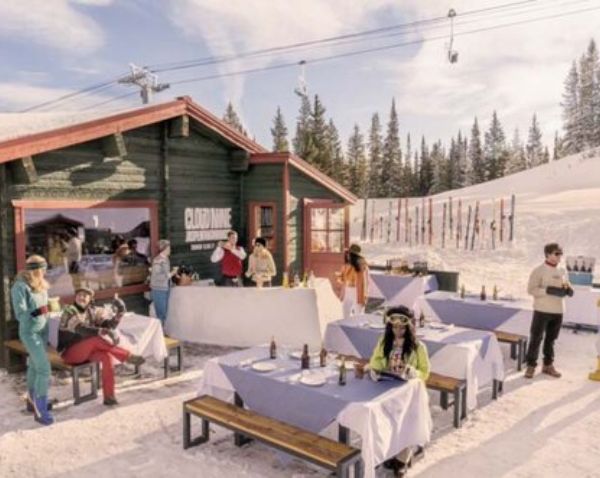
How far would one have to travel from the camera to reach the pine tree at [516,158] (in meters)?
69.9

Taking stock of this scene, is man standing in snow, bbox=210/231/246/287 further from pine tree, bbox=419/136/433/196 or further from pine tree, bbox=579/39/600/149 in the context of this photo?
pine tree, bbox=419/136/433/196

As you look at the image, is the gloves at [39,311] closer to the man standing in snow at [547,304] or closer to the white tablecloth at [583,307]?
the man standing in snow at [547,304]

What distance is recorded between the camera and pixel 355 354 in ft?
23.7

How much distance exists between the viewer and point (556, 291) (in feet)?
24.8

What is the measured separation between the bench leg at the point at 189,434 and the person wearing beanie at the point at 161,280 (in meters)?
4.35

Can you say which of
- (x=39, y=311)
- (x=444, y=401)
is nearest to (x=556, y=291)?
(x=444, y=401)

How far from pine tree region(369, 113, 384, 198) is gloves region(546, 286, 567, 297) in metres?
55.3

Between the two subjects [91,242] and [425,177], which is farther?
[425,177]

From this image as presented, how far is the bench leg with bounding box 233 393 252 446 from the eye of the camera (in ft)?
17.8

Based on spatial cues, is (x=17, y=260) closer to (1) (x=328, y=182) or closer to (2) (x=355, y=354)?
(2) (x=355, y=354)

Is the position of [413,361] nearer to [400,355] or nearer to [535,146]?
[400,355]

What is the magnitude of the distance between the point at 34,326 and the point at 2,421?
1313 millimetres

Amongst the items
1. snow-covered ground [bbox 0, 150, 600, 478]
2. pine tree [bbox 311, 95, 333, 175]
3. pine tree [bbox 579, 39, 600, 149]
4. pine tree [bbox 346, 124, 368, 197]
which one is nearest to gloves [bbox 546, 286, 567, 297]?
snow-covered ground [bbox 0, 150, 600, 478]

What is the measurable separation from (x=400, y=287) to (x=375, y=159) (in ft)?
181
